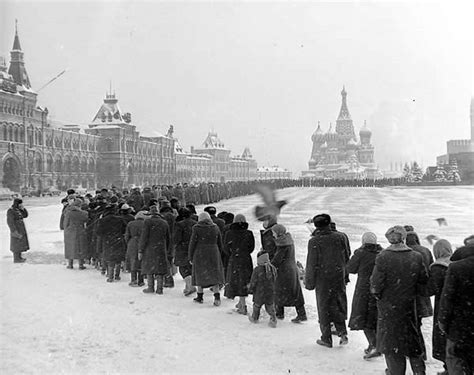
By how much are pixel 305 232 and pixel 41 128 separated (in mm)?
49283

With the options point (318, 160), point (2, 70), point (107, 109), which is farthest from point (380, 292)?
point (318, 160)

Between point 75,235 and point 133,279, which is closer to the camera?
point 133,279

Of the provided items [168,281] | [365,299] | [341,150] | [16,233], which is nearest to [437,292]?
[365,299]

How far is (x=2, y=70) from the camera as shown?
54.8m

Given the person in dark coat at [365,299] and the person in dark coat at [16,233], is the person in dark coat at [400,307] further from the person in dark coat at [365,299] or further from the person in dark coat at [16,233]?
the person in dark coat at [16,233]

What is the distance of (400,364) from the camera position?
4645mm

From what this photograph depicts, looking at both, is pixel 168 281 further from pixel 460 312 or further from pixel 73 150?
pixel 73 150

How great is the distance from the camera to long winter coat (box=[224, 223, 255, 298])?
728 cm

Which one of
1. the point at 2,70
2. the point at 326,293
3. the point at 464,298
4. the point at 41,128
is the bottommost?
the point at 326,293

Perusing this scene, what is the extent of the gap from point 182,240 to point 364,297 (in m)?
3.76

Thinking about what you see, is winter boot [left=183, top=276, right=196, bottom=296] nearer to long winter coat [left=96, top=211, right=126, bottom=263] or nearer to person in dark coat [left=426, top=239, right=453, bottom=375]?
long winter coat [left=96, top=211, right=126, bottom=263]

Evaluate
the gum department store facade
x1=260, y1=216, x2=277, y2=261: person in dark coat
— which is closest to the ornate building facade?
the gum department store facade

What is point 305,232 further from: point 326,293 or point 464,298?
point 464,298

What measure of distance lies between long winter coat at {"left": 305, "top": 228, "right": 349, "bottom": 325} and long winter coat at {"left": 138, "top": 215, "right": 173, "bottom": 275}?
3.04 metres
